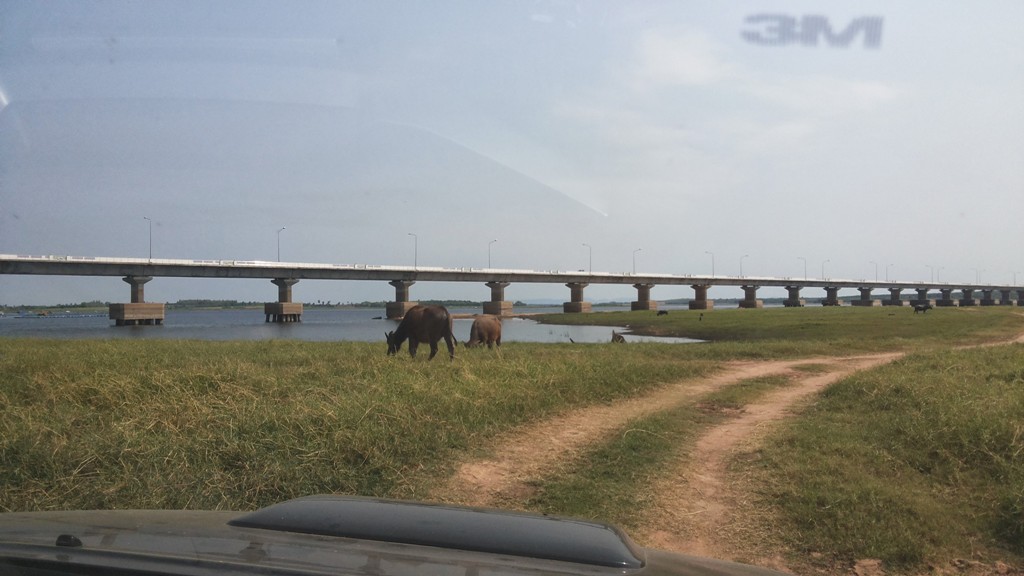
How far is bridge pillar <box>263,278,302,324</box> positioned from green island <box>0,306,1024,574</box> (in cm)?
6429

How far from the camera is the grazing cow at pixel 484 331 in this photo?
74.3 feet

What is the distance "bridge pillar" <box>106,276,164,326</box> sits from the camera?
6719 cm

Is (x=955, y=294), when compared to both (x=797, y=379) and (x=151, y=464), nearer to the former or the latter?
(x=797, y=379)

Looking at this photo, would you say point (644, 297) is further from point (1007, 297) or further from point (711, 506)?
point (711, 506)

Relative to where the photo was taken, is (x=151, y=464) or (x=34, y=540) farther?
(x=151, y=464)

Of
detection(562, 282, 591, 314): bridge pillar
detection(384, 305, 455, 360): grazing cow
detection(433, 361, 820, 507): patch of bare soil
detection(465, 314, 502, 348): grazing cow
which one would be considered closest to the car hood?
detection(433, 361, 820, 507): patch of bare soil

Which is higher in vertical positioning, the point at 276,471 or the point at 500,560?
the point at 500,560

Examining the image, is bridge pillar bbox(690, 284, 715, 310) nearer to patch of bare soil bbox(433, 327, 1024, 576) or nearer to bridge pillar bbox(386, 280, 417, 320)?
bridge pillar bbox(386, 280, 417, 320)

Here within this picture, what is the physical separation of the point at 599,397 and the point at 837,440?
4.49 m

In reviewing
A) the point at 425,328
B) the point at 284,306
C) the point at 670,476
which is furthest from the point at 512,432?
the point at 284,306

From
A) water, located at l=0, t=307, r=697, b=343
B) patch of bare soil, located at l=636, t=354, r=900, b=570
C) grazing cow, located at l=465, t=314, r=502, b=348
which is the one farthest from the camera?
water, located at l=0, t=307, r=697, b=343

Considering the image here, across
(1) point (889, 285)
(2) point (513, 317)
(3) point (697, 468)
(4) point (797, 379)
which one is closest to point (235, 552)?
(3) point (697, 468)

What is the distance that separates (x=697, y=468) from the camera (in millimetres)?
8570

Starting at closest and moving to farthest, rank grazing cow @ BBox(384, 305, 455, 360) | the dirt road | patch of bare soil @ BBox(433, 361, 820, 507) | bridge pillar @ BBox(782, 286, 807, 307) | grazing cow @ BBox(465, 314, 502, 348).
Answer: the dirt road, patch of bare soil @ BBox(433, 361, 820, 507), grazing cow @ BBox(384, 305, 455, 360), grazing cow @ BBox(465, 314, 502, 348), bridge pillar @ BBox(782, 286, 807, 307)
